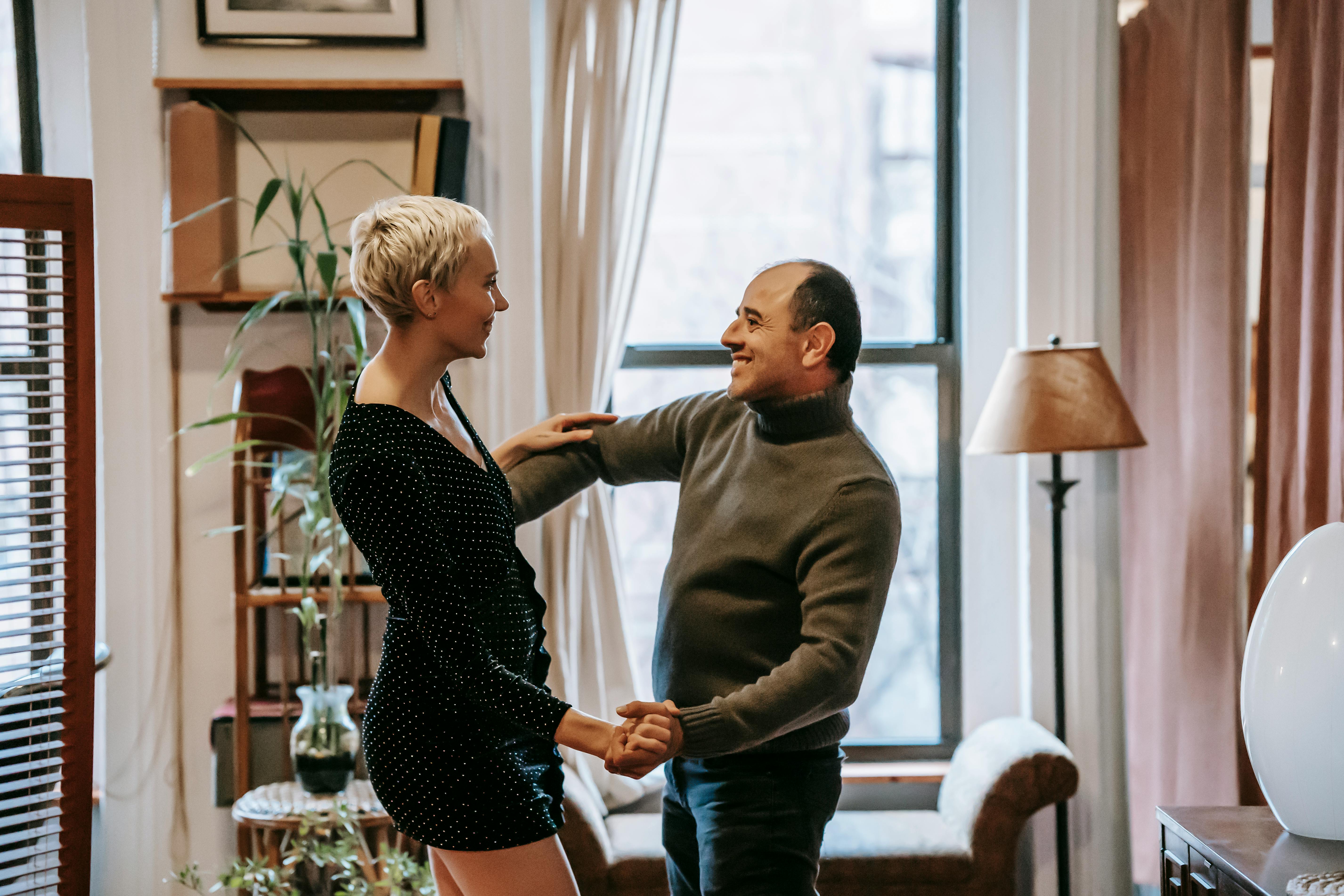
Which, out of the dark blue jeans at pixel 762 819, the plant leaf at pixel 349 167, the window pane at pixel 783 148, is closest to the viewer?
the dark blue jeans at pixel 762 819

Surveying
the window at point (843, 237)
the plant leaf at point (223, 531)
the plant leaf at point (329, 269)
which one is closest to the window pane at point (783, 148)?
the window at point (843, 237)

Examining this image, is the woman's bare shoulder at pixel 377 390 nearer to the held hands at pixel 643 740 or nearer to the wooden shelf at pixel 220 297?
the held hands at pixel 643 740

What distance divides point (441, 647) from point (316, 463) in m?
1.22

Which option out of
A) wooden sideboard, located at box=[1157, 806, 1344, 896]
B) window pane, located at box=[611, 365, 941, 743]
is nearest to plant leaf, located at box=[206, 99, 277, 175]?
window pane, located at box=[611, 365, 941, 743]

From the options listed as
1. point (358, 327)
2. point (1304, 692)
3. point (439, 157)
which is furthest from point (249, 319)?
point (1304, 692)

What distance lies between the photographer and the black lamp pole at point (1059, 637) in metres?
2.59

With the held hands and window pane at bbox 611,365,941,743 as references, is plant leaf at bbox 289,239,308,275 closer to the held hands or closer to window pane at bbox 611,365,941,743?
window pane at bbox 611,365,941,743

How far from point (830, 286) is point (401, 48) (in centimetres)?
166

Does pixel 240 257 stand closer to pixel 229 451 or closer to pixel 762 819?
pixel 229 451

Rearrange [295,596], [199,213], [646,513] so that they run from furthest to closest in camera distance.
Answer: [646,513], [295,596], [199,213]

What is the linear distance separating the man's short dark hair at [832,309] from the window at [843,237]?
142 centimetres

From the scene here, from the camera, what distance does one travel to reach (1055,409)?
241 cm

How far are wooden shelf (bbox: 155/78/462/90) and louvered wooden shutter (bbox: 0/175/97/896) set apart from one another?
52cm

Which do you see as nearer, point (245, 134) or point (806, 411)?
point (806, 411)
